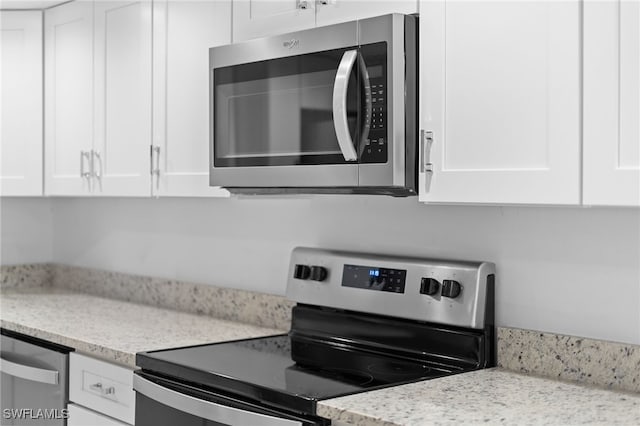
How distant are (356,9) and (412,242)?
683 mm

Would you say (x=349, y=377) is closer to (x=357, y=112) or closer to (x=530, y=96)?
(x=357, y=112)

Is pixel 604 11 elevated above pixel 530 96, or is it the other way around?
pixel 604 11

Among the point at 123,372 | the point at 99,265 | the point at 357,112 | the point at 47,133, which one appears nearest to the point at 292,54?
the point at 357,112

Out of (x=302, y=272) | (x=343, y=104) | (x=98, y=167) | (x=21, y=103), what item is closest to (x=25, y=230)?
(x=21, y=103)

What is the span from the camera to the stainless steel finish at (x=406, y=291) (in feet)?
6.91

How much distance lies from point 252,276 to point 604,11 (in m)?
1.64

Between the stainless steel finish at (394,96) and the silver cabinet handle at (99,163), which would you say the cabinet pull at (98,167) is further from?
the stainless steel finish at (394,96)

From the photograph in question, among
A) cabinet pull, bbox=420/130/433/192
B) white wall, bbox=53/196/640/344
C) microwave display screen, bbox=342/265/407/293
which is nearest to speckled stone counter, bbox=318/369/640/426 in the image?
white wall, bbox=53/196/640/344

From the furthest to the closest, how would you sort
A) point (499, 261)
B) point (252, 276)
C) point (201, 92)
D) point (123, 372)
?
point (252, 276), point (201, 92), point (123, 372), point (499, 261)

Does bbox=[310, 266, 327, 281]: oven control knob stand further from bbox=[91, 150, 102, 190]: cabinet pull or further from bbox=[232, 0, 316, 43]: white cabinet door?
bbox=[91, 150, 102, 190]: cabinet pull

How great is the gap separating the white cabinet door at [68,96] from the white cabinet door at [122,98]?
0.25 ft

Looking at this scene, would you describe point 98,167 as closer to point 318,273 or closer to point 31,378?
point 31,378

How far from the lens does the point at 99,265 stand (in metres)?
3.66

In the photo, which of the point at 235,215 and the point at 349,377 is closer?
the point at 349,377
